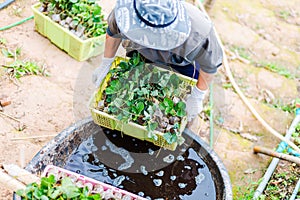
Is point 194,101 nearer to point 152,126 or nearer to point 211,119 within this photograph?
point 152,126

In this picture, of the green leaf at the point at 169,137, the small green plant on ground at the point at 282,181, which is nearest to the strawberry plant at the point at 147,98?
the green leaf at the point at 169,137

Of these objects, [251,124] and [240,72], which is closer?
[251,124]

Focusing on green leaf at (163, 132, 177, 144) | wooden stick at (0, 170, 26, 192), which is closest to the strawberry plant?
green leaf at (163, 132, 177, 144)

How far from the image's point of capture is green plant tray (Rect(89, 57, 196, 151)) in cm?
262

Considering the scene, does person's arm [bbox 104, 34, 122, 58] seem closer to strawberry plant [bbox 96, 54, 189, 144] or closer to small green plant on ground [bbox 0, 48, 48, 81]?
strawberry plant [bbox 96, 54, 189, 144]

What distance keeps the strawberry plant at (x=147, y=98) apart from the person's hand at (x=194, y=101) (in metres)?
0.08

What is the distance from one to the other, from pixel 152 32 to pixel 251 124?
1693mm

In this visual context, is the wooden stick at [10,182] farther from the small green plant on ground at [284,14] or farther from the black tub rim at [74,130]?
the small green plant on ground at [284,14]

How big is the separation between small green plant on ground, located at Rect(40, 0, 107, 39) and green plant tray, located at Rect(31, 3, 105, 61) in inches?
2.0

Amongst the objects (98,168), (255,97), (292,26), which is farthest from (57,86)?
(292,26)

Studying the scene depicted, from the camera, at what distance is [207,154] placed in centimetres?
265

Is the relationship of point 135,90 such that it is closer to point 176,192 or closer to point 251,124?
point 176,192

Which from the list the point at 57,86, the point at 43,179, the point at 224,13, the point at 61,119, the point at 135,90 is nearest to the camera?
the point at 43,179

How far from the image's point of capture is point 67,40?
3602 millimetres
